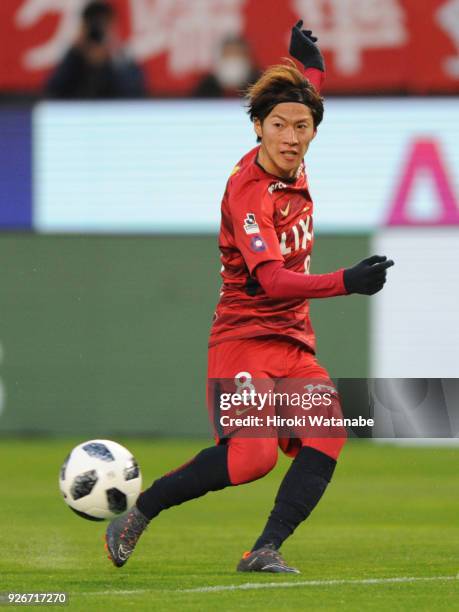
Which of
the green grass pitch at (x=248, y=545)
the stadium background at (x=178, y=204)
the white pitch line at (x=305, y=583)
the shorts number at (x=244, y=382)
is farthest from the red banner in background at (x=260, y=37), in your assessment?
the white pitch line at (x=305, y=583)

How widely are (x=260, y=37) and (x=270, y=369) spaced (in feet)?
32.8

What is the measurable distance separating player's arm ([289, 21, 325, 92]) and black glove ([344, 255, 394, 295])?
1627mm

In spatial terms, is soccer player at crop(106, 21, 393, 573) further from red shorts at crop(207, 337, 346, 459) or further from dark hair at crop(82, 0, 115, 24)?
dark hair at crop(82, 0, 115, 24)

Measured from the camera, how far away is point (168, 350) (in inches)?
618

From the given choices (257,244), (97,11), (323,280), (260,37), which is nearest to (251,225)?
(257,244)

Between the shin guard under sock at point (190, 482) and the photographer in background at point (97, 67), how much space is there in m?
10.1

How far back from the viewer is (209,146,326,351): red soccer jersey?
6578 millimetres

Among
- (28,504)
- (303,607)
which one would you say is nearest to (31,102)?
(28,504)

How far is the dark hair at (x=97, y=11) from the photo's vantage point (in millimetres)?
16047

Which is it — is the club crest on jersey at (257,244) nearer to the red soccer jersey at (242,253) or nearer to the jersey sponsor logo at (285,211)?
the red soccer jersey at (242,253)

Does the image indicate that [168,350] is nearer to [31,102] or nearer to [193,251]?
[193,251]

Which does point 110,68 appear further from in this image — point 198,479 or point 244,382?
point 198,479

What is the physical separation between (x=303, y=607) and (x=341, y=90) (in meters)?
11.3

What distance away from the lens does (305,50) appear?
25.1 ft
